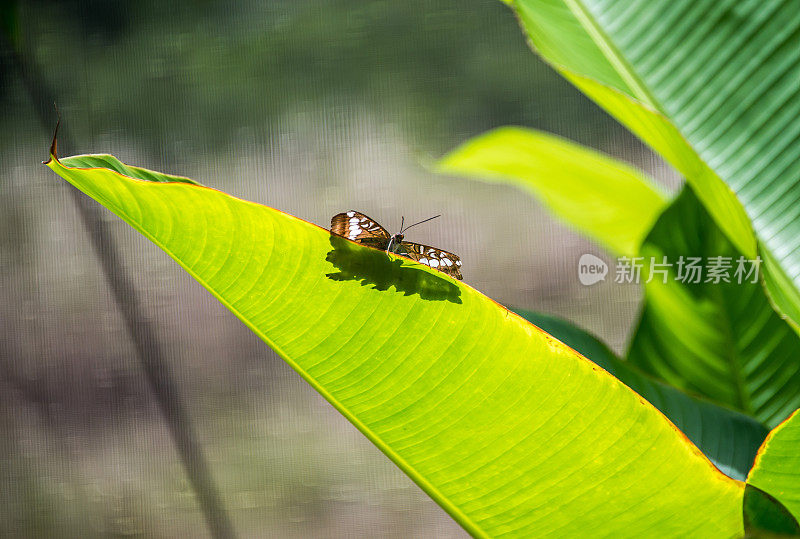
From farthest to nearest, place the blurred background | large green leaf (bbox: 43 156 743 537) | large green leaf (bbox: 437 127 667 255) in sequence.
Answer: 1. the blurred background
2. large green leaf (bbox: 437 127 667 255)
3. large green leaf (bbox: 43 156 743 537)

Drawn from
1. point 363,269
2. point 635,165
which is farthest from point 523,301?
point 363,269

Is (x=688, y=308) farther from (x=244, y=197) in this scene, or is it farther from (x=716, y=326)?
(x=244, y=197)

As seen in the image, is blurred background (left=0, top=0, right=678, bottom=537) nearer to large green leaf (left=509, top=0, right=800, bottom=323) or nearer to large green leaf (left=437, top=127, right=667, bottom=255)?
large green leaf (left=437, top=127, right=667, bottom=255)

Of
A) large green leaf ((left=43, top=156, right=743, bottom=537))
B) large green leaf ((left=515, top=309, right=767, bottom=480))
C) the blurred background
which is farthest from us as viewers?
the blurred background

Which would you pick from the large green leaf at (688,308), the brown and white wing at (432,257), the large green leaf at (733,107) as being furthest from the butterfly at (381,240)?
the large green leaf at (688,308)

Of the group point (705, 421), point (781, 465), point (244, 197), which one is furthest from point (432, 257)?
point (244, 197)

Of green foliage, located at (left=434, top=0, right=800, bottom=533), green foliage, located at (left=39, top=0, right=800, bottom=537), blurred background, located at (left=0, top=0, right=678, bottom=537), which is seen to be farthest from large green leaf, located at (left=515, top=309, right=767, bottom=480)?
blurred background, located at (left=0, top=0, right=678, bottom=537)
